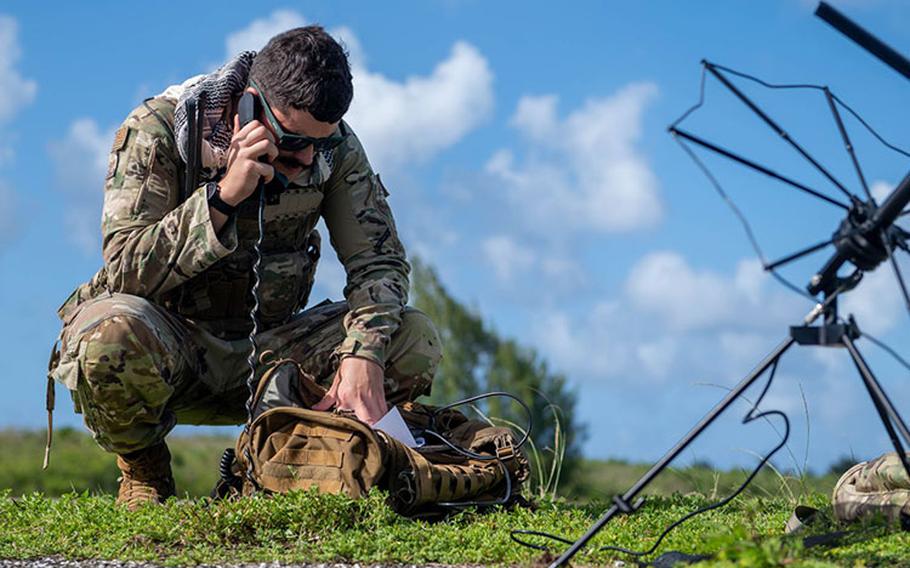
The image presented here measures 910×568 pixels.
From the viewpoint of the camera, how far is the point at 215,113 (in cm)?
579

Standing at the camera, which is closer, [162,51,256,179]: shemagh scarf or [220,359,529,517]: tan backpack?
[220,359,529,517]: tan backpack

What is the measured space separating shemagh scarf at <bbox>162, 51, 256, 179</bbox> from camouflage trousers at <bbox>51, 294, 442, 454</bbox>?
2.94 ft

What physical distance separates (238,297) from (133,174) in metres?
1.05

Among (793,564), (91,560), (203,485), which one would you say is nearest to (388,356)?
(91,560)

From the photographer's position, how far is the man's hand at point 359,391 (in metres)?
5.61

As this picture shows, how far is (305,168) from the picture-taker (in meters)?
5.98

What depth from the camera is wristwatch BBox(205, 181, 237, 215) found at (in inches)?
217

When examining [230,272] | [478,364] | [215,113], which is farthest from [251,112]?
[478,364]

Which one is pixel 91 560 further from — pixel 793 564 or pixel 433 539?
pixel 793 564

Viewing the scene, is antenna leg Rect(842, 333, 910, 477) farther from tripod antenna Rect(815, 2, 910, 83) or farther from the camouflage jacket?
the camouflage jacket

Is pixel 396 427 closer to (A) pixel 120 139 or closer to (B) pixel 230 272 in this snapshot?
(B) pixel 230 272

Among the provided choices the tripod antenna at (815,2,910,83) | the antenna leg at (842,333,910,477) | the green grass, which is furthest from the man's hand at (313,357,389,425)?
the tripod antenna at (815,2,910,83)

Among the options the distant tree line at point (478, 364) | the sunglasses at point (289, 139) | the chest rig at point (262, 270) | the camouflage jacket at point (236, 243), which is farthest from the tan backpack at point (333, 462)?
the distant tree line at point (478, 364)

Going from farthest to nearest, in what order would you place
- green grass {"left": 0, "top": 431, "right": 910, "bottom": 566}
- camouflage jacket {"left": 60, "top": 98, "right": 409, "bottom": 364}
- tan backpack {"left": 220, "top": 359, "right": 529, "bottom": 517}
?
camouflage jacket {"left": 60, "top": 98, "right": 409, "bottom": 364}
tan backpack {"left": 220, "top": 359, "right": 529, "bottom": 517}
green grass {"left": 0, "top": 431, "right": 910, "bottom": 566}
